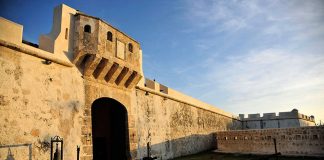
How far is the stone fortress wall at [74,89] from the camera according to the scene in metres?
6.00

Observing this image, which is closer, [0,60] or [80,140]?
[0,60]

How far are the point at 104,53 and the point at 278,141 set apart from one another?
11.6m

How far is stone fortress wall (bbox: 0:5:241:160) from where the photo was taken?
600cm

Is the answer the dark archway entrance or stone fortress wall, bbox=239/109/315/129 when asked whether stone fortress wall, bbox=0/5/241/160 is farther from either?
stone fortress wall, bbox=239/109/315/129

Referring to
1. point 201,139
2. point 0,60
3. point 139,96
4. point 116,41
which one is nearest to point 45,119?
point 0,60

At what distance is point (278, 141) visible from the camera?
48.2ft

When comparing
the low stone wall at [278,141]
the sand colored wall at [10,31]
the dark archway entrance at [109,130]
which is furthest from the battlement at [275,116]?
the sand colored wall at [10,31]

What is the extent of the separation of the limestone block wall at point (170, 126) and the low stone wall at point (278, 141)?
1695 millimetres

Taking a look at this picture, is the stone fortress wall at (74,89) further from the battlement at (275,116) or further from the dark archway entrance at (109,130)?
the battlement at (275,116)

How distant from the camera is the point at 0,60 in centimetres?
579

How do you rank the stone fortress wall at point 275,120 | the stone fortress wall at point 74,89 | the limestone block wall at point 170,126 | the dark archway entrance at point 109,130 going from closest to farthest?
the stone fortress wall at point 74,89
the dark archway entrance at point 109,130
the limestone block wall at point 170,126
the stone fortress wall at point 275,120

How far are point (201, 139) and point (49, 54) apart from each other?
41.1 ft

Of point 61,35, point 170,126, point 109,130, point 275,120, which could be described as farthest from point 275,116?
point 61,35

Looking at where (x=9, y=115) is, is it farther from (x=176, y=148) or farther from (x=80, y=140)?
(x=176, y=148)
